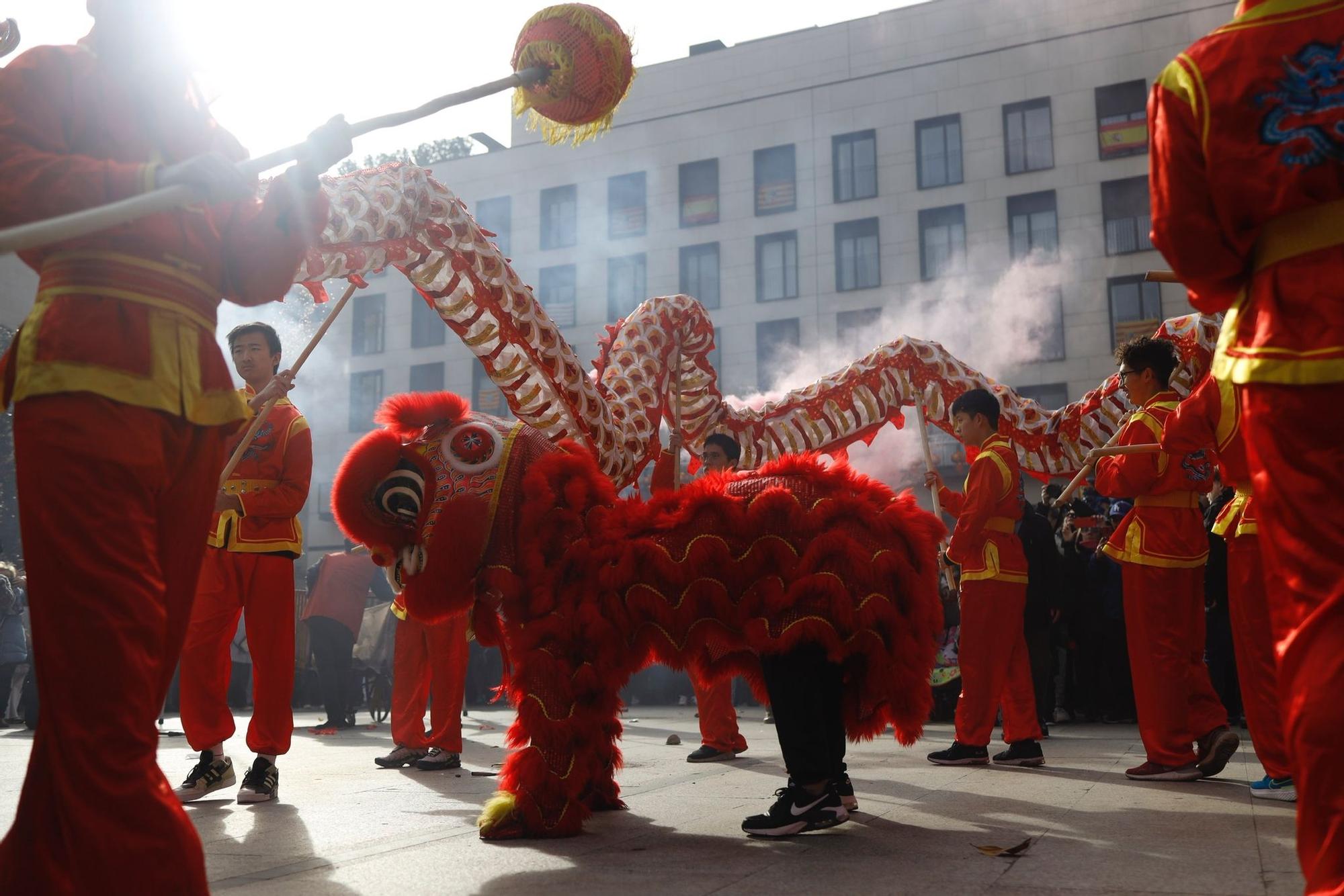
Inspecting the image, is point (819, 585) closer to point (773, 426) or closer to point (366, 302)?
point (773, 426)

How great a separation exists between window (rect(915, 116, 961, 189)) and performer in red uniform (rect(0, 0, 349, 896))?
22413 millimetres

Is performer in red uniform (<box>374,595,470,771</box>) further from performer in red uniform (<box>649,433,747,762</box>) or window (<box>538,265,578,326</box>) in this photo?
window (<box>538,265,578,326</box>)

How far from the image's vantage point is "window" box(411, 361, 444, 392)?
2834 cm

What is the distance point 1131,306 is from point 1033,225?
2.50 m

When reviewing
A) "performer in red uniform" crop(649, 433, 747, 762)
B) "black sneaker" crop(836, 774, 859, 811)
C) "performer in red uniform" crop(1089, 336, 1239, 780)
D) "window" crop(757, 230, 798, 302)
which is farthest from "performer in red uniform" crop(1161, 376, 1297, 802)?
"window" crop(757, 230, 798, 302)

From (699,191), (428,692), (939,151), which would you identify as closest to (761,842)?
(428,692)

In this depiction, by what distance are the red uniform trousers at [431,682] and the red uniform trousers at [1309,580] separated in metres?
4.25

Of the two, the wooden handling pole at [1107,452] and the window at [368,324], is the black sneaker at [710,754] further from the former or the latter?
the window at [368,324]

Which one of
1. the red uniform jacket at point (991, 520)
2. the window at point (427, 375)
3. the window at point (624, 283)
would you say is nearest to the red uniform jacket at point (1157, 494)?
the red uniform jacket at point (991, 520)

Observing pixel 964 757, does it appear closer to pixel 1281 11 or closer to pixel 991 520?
pixel 991 520

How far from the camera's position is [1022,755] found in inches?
231

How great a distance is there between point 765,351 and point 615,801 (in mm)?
20744

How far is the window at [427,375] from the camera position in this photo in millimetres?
28344

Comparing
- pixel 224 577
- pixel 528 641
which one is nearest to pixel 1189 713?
pixel 528 641
